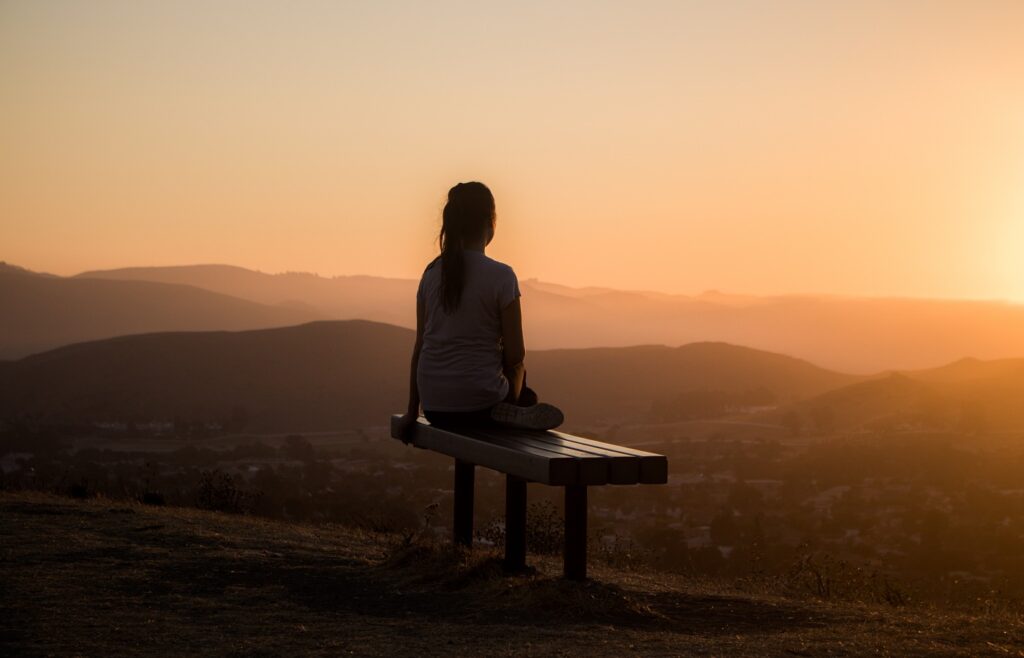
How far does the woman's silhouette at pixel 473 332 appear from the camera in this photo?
677 centimetres

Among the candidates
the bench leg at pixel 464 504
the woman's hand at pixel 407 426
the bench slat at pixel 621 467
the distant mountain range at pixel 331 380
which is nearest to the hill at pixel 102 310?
the distant mountain range at pixel 331 380

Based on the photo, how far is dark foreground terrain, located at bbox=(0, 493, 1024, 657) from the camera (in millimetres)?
5207

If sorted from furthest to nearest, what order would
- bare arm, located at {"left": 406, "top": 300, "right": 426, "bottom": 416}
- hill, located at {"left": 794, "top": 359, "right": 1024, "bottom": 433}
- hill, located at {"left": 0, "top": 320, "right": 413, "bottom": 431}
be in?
hill, located at {"left": 0, "top": 320, "right": 413, "bottom": 431}, hill, located at {"left": 794, "top": 359, "right": 1024, "bottom": 433}, bare arm, located at {"left": 406, "top": 300, "right": 426, "bottom": 416}

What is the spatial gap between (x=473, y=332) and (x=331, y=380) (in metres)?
79.5

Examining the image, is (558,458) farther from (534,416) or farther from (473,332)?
(473,332)

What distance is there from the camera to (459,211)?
22.7 ft

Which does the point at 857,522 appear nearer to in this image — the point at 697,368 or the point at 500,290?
the point at 500,290

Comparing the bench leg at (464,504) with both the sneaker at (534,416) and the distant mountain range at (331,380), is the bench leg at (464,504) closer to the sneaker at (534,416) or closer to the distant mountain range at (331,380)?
the sneaker at (534,416)

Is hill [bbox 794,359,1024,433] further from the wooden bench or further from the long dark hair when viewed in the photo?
the long dark hair

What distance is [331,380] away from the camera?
3346 inches

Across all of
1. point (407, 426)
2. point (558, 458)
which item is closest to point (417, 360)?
point (407, 426)

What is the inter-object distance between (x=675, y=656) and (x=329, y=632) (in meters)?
1.70

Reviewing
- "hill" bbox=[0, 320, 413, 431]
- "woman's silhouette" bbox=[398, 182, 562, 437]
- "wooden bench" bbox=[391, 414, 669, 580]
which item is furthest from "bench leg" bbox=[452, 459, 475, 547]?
"hill" bbox=[0, 320, 413, 431]

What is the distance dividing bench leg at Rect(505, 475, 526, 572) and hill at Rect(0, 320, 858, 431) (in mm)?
65546
